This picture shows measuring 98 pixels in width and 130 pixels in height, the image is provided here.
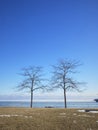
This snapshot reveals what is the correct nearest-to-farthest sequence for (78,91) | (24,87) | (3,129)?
(3,129) → (78,91) → (24,87)

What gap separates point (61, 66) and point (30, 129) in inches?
1136

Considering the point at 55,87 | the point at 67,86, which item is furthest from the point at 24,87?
the point at 67,86

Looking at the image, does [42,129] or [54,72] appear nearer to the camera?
[42,129]

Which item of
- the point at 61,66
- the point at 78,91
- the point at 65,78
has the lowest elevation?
the point at 78,91

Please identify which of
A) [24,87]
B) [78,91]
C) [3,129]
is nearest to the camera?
[3,129]

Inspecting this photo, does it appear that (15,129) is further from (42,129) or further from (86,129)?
(86,129)

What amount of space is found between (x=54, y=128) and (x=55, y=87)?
27.0m

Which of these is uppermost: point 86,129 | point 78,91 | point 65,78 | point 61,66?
point 61,66

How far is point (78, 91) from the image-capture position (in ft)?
123

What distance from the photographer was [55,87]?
38.3 metres

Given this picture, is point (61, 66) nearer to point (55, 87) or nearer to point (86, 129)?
point (55, 87)

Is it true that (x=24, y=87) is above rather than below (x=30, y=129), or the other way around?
above

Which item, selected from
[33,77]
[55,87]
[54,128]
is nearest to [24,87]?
[33,77]

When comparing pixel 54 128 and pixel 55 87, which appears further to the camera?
pixel 55 87
